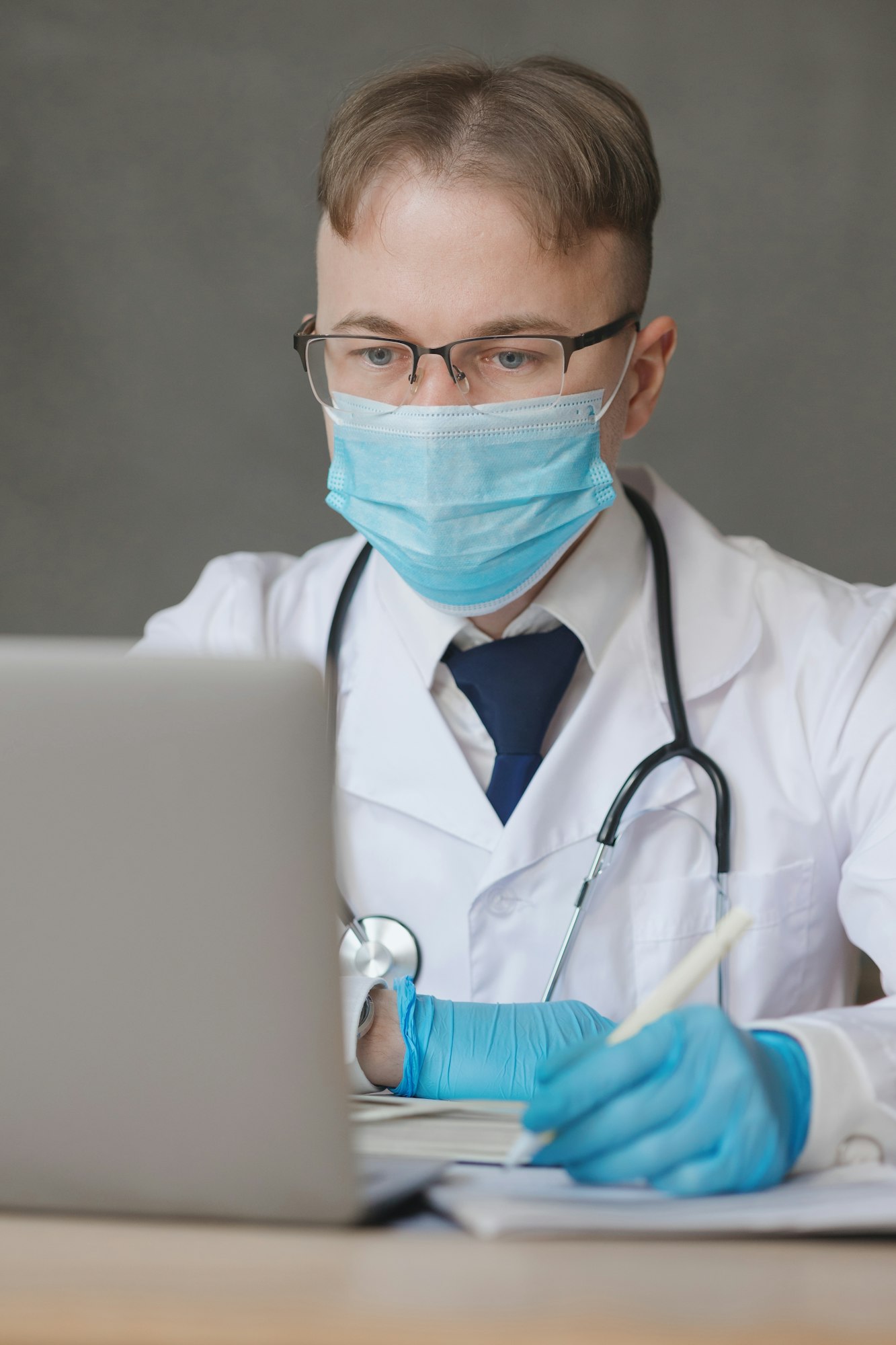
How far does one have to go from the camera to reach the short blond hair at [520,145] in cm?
126

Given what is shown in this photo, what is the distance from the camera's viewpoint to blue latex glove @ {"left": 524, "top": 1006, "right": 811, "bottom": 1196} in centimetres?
70

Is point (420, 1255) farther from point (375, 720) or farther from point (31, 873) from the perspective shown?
point (375, 720)

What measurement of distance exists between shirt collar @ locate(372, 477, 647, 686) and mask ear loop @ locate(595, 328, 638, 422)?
11 centimetres

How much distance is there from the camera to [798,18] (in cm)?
254

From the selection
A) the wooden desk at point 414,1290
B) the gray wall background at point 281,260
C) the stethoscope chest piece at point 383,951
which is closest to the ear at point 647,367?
the stethoscope chest piece at point 383,951

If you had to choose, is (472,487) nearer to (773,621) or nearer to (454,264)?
(454,264)

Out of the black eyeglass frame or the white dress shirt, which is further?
the white dress shirt

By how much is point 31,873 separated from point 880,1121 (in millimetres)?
538

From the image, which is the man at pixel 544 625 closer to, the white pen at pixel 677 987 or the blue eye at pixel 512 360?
the blue eye at pixel 512 360

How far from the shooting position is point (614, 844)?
1.26 metres

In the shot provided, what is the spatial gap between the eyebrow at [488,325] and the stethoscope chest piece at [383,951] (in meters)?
0.58

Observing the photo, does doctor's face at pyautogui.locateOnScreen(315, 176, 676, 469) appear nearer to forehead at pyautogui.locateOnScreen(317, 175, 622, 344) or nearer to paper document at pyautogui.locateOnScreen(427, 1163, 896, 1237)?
forehead at pyautogui.locateOnScreen(317, 175, 622, 344)

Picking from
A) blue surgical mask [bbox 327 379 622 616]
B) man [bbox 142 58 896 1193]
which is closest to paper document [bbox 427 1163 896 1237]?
man [bbox 142 58 896 1193]

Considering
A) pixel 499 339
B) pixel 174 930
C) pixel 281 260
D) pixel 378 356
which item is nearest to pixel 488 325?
pixel 499 339
